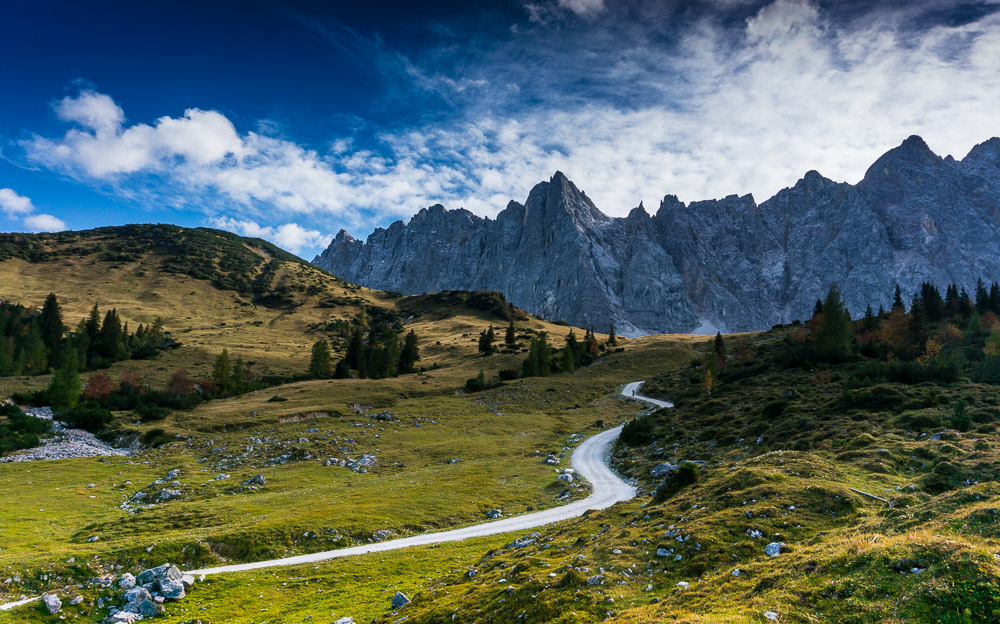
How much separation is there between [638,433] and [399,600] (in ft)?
150

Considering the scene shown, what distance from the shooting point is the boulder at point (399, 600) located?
2108 cm

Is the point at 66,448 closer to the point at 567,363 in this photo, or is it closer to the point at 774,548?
the point at 774,548

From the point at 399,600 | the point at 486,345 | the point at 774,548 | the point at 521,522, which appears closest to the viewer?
the point at 774,548

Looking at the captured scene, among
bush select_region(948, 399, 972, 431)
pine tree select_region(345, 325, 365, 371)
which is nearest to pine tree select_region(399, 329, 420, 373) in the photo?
pine tree select_region(345, 325, 365, 371)

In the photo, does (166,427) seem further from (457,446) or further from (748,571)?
(748,571)

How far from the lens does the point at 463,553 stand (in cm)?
2973

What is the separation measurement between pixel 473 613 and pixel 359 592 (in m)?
10.2

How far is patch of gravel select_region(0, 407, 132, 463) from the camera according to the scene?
55469 millimetres

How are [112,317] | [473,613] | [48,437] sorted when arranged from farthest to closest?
[112,317] < [48,437] < [473,613]

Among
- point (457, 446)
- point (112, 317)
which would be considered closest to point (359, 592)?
point (457, 446)

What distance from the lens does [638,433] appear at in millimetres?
61344

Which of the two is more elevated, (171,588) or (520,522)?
(171,588)

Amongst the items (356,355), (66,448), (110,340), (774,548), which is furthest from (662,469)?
(110,340)

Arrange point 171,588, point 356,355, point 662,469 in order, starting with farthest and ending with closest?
point 356,355 → point 662,469 → point 171,588
